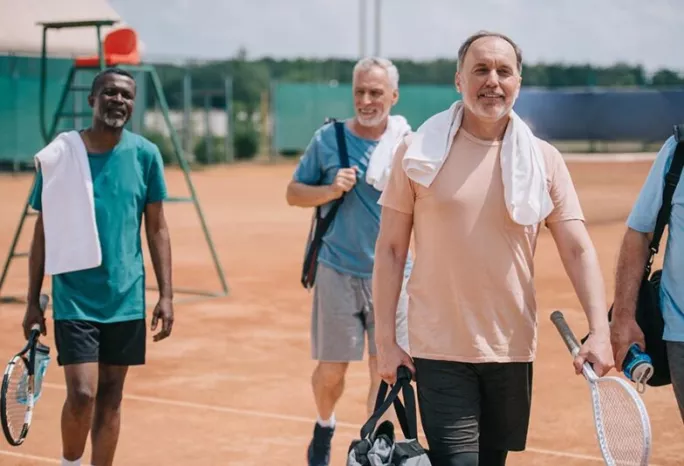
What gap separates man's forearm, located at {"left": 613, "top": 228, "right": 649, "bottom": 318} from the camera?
4734mm

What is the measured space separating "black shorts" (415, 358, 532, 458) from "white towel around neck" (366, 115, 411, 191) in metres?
Answer: 1.99

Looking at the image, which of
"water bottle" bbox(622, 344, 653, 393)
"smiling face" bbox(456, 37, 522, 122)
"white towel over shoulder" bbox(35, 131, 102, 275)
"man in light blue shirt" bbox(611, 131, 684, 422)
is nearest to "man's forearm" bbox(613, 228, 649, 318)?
"man in light blue shirt" bbox(611, 131, 684, 422)

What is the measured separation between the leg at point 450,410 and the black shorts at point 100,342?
187 centimetres

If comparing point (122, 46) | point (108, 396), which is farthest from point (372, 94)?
point (122, 46)

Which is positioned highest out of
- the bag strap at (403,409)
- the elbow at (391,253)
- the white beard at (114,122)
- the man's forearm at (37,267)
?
the white beard at (114,122)

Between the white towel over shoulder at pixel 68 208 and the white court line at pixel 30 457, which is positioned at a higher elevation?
the white towel over shoulder at pixel 68 208

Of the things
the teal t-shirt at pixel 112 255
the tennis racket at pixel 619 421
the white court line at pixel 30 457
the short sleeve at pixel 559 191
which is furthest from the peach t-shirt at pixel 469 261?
the white court line at pixel 30 457

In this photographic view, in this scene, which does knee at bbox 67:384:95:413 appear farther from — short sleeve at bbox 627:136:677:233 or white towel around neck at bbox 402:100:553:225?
short sleeve at bbox 627:136:677:233

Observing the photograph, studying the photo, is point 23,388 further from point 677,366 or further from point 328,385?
point 677,366

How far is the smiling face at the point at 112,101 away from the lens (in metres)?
5.70

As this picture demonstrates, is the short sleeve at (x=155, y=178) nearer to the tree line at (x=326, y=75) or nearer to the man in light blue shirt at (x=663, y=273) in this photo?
the man in light blue shirt at (x=663, y=273)

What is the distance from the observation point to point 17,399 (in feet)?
18.5

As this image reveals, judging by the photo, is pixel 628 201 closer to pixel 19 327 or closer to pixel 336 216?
pixel 19 327

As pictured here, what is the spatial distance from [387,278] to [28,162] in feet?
101
